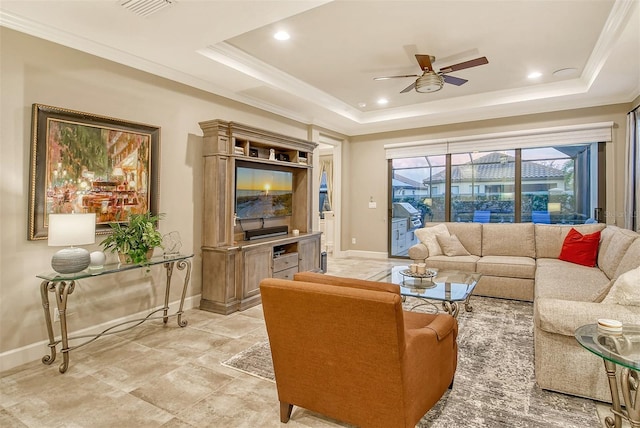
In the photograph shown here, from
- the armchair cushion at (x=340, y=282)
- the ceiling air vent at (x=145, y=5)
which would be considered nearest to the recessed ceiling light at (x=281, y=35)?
A: the ceiling air vent at (x=145, y=5)

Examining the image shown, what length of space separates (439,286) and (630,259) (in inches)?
65.6

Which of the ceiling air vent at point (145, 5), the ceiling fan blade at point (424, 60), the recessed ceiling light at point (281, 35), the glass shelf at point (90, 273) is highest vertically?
the recessed ceiling light at point (281, 35)

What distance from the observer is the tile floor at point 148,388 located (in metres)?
1.98

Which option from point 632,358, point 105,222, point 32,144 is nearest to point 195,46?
point 32,144

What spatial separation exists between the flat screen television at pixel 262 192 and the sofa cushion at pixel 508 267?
2.94m

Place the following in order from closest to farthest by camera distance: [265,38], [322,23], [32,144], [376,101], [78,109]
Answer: [32,144] < [78,109] < [322,23] < [265,38] < [376,101]

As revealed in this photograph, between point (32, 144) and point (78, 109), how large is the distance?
0.51 metres

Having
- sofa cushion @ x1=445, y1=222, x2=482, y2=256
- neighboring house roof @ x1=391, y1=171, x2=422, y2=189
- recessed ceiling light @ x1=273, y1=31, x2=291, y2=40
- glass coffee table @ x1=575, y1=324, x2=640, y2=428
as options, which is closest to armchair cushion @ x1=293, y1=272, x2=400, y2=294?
glass coffee table @ x1=575, y1=324, x2=640, y2=428

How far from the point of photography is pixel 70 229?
2592 mm

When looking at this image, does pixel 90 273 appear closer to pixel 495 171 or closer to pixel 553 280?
pixel 553 280

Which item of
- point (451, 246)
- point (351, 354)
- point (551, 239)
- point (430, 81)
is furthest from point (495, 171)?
point (351, 354)

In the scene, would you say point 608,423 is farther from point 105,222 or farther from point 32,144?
point 32,144

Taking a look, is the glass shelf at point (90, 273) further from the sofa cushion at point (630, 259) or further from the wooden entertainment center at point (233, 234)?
the sofa cushion at point (630, 259)

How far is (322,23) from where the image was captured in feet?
10.8
